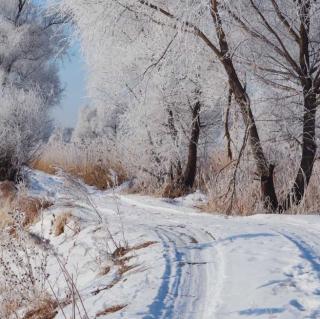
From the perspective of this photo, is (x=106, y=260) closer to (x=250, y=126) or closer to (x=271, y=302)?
(x=271, y=302)

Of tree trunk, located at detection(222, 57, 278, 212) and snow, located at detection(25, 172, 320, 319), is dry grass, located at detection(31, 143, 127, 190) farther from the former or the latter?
snow, located at detection(25, 172, 320, 319)

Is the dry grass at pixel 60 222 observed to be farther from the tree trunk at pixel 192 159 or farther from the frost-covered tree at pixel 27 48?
the frost-covered tree at pixel 27 48

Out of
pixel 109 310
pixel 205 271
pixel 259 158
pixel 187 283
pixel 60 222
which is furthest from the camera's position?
pixel 259 158

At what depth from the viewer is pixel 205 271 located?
2.89m

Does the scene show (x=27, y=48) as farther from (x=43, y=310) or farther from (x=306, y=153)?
(x=43, y=310)

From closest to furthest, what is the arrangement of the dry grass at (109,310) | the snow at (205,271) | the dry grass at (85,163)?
the snow at (205,271) < the dry grass at (109,310) < the dry grass at (85,163)

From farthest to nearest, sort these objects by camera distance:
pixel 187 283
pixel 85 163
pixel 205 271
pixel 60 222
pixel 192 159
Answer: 1. pixel 85 163
2. pixel 192 159
3. pixel 60 222
4. pixel 205 271
5. pixel 187 283

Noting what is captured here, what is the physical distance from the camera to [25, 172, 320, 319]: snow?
2396 millimetres

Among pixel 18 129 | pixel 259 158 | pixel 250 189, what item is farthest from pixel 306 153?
pixel 18 129

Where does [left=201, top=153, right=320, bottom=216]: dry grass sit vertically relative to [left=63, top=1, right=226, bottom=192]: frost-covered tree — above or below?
below

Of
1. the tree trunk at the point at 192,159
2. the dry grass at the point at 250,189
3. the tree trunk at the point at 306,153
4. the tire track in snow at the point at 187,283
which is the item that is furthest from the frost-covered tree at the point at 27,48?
the tire track in snow at the point at 187,283

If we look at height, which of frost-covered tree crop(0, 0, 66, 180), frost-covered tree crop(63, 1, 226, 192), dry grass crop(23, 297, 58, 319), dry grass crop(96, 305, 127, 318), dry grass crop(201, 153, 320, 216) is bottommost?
dry grass crop(23, 297, 58, 319)

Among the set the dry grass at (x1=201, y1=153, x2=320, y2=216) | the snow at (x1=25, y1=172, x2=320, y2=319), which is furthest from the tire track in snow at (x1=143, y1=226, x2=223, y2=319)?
the dry grass at (x1=201, y1=153, x2=320, y2=216)

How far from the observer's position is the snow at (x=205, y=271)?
2396 mm
